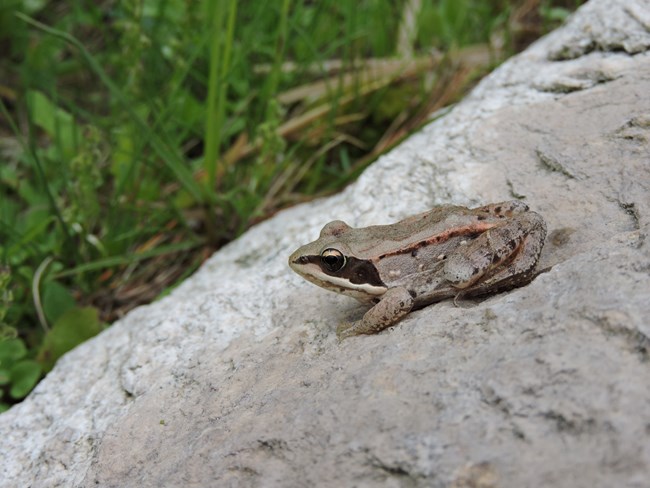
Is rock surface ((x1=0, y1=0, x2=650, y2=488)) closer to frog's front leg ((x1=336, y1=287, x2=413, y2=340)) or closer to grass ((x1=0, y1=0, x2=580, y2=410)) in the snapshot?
frog's front leg ((x1=336, y1=287, x2=413, y2=340))

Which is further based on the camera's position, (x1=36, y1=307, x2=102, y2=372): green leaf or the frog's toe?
(x1=36, y1=307, x2=102, y2=372): green leaf

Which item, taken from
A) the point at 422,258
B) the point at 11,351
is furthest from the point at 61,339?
the point at 422,258

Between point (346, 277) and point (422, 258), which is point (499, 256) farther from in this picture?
point (346, 277)

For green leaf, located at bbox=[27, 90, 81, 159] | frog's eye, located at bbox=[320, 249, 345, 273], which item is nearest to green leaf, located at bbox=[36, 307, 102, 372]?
green leaf, located at bbox=[27, 90, 81, 159]

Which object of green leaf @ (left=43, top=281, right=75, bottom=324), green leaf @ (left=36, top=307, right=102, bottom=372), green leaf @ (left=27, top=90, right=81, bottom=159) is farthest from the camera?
green leaf @ (left=27, top=90, right=81, bottom=159)

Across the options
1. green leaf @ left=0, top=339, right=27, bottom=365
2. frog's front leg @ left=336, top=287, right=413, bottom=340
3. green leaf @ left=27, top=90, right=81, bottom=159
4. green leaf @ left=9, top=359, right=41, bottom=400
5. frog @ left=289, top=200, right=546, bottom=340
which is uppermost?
green leaf @ left=27, top=90, right=81, bottom=159

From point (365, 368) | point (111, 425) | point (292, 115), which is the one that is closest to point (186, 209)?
point (292, 115)
